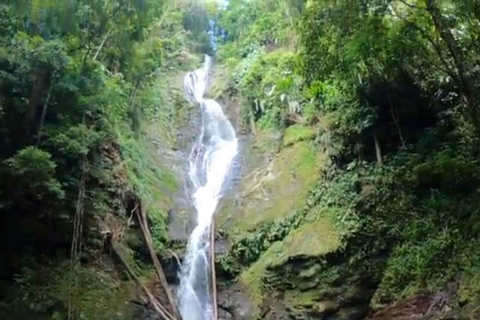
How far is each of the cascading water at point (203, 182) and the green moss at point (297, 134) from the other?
219 cm

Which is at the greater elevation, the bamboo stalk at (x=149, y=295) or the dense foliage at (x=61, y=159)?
the dense foliage at (x=61, y=159)

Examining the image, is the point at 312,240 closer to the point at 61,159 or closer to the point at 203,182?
the point at 61,159

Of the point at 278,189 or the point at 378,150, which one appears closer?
the point at 378,150

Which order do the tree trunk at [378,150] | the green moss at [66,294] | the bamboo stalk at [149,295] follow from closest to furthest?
the green moss at [66,294] < the bamboo stalk at [149,295] < the tree trunk at [378,150]

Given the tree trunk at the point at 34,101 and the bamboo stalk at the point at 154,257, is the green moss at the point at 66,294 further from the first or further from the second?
the tree trunk at the point at 34,101

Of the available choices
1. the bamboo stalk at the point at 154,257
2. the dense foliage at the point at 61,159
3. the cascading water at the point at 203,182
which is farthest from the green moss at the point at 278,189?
the dense foliage at the point at 61,159

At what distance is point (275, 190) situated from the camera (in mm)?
13016

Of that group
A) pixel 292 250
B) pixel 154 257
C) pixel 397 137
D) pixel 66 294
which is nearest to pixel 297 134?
pixel 397 137

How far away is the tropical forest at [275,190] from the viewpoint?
8305mm

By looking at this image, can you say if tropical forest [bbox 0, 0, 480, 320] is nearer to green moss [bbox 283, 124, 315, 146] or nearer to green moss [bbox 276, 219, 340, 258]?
green moss [bbox 276, 219, 340, 258]

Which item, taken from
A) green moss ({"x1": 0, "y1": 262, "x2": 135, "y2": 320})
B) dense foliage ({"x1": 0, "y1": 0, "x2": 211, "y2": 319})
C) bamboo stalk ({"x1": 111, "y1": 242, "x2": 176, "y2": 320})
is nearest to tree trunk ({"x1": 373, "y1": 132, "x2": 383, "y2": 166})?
bamboo stalk ({"x1": 111, "y1": 242, "x2": 176, "y2": 320})

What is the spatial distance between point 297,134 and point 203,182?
3121 millimetres

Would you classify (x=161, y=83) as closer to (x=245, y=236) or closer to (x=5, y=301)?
(x=245, y=236)

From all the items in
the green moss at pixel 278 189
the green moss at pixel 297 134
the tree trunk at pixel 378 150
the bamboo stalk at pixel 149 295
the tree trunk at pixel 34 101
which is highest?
the tree trunk at pixel 34 101
